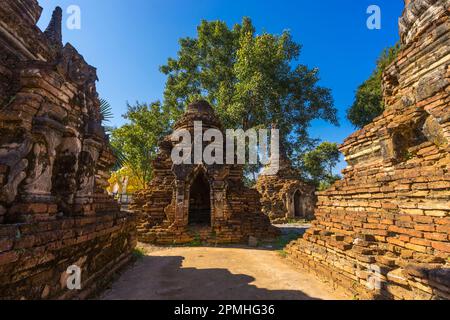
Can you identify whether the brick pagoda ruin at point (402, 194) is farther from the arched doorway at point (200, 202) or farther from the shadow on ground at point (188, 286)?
the arched doorway at point (200, 202)

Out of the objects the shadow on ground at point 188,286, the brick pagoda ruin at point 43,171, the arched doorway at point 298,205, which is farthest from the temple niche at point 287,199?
the brick pagoda ruin at point 43,171

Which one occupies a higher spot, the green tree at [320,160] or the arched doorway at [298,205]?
the green tree at [320,160]

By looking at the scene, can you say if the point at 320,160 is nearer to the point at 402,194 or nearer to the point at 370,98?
the point at 370,98

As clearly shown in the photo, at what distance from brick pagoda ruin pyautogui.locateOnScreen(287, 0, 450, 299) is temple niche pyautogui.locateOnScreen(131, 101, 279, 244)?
3568 millimetres

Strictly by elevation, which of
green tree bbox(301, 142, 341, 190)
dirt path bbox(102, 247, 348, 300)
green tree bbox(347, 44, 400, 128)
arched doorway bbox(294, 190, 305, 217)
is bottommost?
dirt path bbox(102, 247, 348, 300)

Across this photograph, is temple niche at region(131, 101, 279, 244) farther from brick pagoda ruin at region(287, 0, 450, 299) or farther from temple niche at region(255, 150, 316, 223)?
temple niche at region(255, 150, 316, 223)

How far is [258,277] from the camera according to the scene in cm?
499

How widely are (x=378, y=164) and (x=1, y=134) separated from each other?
7187 millimetres

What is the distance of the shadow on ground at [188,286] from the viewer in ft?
12.9

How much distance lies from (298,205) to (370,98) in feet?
39.9

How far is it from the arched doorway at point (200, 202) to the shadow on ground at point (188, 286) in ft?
20.0

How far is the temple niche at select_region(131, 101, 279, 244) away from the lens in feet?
30.9

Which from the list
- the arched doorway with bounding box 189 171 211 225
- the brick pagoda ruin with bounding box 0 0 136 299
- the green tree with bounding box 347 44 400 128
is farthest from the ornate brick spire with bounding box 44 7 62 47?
the green tree with bounding box 347 44 400 128
